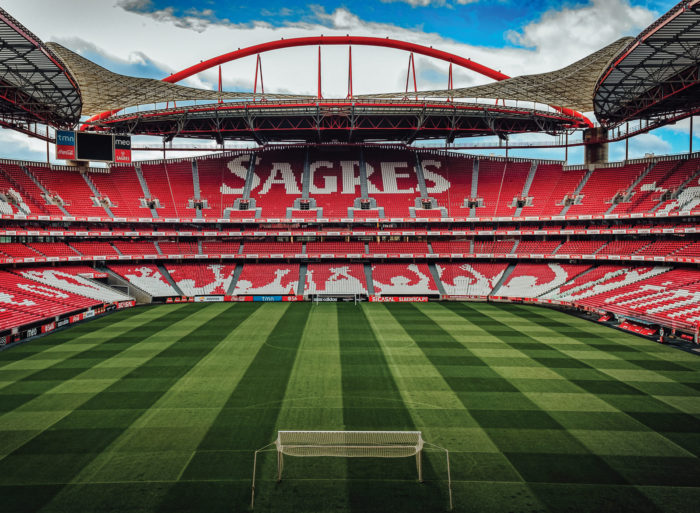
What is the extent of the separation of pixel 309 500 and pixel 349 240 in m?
38.3

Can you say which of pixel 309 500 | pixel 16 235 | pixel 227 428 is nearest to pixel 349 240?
pixel 16 235

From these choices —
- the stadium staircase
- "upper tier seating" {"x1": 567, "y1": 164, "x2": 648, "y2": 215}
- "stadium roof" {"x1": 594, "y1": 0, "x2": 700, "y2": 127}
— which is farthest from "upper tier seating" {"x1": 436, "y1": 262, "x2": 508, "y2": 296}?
the stadium staircase

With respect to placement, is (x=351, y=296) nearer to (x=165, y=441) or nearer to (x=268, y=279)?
(x=268, y=279)

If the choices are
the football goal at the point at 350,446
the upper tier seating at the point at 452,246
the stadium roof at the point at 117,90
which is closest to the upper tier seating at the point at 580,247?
the upper tier seating at the point at 452,246

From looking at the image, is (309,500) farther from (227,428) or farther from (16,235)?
(16,235)

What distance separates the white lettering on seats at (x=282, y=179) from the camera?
1987 inches

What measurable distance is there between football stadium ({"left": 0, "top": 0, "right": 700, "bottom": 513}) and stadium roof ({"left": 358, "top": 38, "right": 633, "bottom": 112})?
28 cm

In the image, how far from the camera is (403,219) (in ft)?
152

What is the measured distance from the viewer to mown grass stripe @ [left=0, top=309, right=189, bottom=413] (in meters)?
16.8

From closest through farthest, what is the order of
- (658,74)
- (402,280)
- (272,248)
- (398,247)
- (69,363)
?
(69,363) < (658,74) < (402,280) < (272,248) < (398,247)

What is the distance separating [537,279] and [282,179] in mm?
→ 30686

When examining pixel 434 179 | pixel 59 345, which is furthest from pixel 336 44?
pixel 59 345

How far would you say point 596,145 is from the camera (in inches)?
1887

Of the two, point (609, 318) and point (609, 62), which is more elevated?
point (609, 62)
